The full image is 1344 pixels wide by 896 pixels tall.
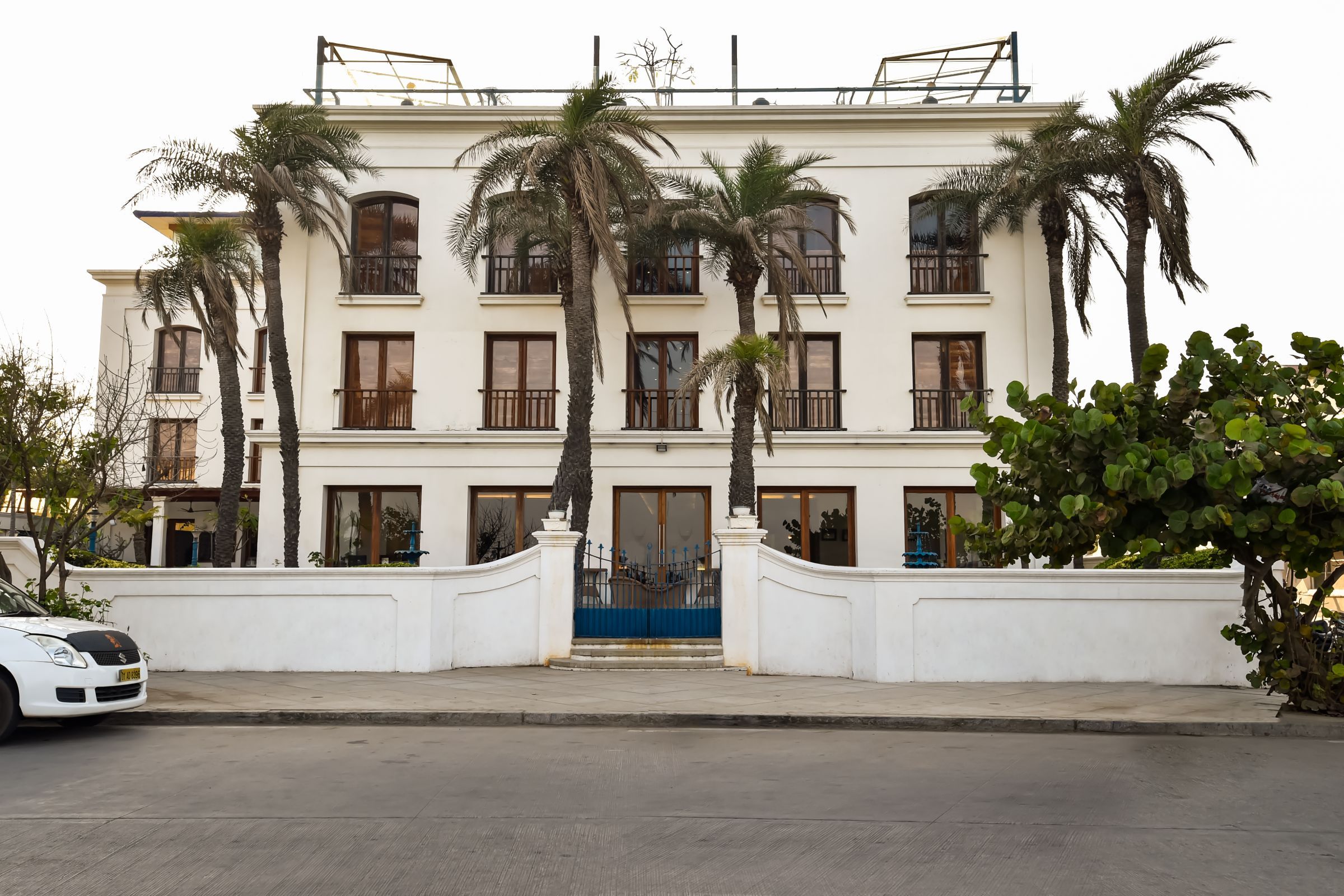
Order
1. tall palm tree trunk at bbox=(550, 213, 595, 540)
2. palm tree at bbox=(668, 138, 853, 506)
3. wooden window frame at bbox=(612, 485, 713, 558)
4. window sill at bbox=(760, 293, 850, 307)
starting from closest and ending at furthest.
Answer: tall palm tree trunk at bbox=(550, 213, 595, 540), palm tree at bbox=(668, 138, 853, 506), wooden window frame at bbox=(612, 485, 713, 558), window sill at bbox=(760, 293, 850, 307)

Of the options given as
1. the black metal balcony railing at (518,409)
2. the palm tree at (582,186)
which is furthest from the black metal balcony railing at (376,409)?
the palm tree at (582,186)

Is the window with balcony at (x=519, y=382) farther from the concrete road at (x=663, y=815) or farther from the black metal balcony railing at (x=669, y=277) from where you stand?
the concrete road at (x=663, y=815)

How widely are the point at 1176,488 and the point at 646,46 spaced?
1857 centimetres

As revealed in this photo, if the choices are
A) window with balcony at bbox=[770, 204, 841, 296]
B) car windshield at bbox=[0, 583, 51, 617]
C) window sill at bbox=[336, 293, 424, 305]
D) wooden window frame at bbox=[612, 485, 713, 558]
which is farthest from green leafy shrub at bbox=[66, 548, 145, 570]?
window with balcony at bbox=[770, 204, 841, 296]

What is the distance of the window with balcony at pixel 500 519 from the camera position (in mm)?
23266

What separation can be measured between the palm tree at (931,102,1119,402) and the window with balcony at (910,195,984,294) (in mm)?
476

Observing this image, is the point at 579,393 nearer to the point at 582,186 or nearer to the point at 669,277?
the point at 582,186

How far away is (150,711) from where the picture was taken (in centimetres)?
1102

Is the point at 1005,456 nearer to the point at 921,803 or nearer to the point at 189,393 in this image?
the point at 921,803

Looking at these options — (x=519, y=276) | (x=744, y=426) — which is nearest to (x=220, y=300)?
(x=519, y=276)

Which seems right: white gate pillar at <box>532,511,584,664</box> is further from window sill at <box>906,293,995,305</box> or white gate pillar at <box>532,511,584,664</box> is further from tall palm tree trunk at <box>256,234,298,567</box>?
window sill at <box>906,293,995,305</box>

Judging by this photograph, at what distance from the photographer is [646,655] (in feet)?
49.4

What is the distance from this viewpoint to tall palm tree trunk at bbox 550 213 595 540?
19.5 metres

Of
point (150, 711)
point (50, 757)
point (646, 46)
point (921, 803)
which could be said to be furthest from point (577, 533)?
point (646, 46)
